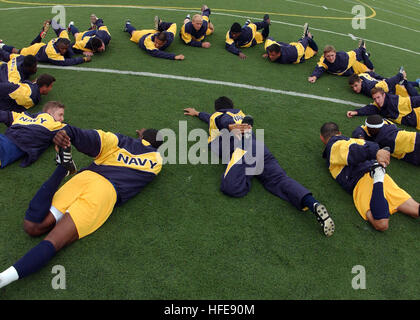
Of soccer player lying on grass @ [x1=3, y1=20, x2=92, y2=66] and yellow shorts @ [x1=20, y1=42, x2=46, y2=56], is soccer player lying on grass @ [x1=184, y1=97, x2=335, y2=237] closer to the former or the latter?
soccer player lying on grass @ [x1=3, y1=20, x2=92, y2=66]

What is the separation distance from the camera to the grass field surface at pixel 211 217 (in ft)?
9.93

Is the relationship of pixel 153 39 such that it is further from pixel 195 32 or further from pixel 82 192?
pixel 82 192

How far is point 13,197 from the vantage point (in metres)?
3.81

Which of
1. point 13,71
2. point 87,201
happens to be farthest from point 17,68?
point 87,201

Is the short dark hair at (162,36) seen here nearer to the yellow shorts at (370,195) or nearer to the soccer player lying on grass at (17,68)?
the soccer player lying on grass at (17,68)

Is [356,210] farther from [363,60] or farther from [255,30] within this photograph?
[255,30]

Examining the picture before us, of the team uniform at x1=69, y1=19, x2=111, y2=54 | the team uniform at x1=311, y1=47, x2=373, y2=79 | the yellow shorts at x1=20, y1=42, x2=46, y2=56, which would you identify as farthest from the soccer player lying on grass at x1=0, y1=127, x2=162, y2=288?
the team uniform at x1=311, y1=47, x2=373, y2=79

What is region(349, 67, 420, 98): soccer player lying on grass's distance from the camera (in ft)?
19.5

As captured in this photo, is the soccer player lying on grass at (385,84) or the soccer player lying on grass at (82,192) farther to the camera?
the soccer player lying on grass at (385,84)

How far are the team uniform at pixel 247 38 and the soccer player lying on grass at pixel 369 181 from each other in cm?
457

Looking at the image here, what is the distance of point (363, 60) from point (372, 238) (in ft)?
16.8

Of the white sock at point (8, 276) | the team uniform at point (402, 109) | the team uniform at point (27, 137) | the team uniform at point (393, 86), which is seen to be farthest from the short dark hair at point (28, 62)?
the team uniform at point (393, 86)

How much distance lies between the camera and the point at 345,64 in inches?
275
